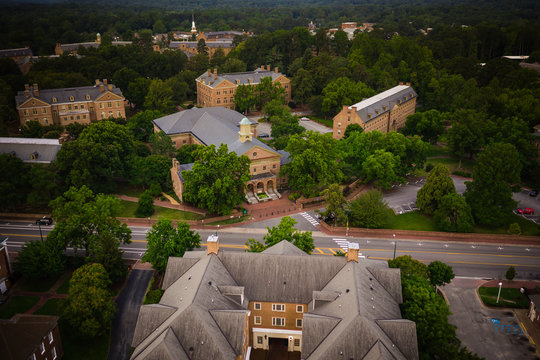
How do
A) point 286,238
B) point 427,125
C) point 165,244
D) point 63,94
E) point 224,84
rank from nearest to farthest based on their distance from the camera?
point 165,244
point 286,238
point 427,125
point 63,94
point 224,84

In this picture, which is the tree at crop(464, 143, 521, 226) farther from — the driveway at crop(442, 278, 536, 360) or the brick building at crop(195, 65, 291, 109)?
the brick building at crop(195, 65, 291, 109)

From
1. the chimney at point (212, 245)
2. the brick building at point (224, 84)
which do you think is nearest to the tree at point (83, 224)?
the chimney at point (212, 245)

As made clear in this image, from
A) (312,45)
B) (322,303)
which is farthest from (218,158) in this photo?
(312,45)

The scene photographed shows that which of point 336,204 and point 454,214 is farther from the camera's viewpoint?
point 336,204

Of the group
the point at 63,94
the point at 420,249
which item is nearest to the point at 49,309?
the point at 420,249

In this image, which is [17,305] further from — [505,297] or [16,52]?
[16,52]

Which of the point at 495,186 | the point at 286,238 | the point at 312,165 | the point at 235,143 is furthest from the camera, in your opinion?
the point at 235,143

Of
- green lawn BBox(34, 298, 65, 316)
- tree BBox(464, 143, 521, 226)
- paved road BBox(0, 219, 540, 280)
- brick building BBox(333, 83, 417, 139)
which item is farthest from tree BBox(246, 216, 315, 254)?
brick building BBox(333, 83, 417, 139)

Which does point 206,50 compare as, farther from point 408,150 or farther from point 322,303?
point 322,303
